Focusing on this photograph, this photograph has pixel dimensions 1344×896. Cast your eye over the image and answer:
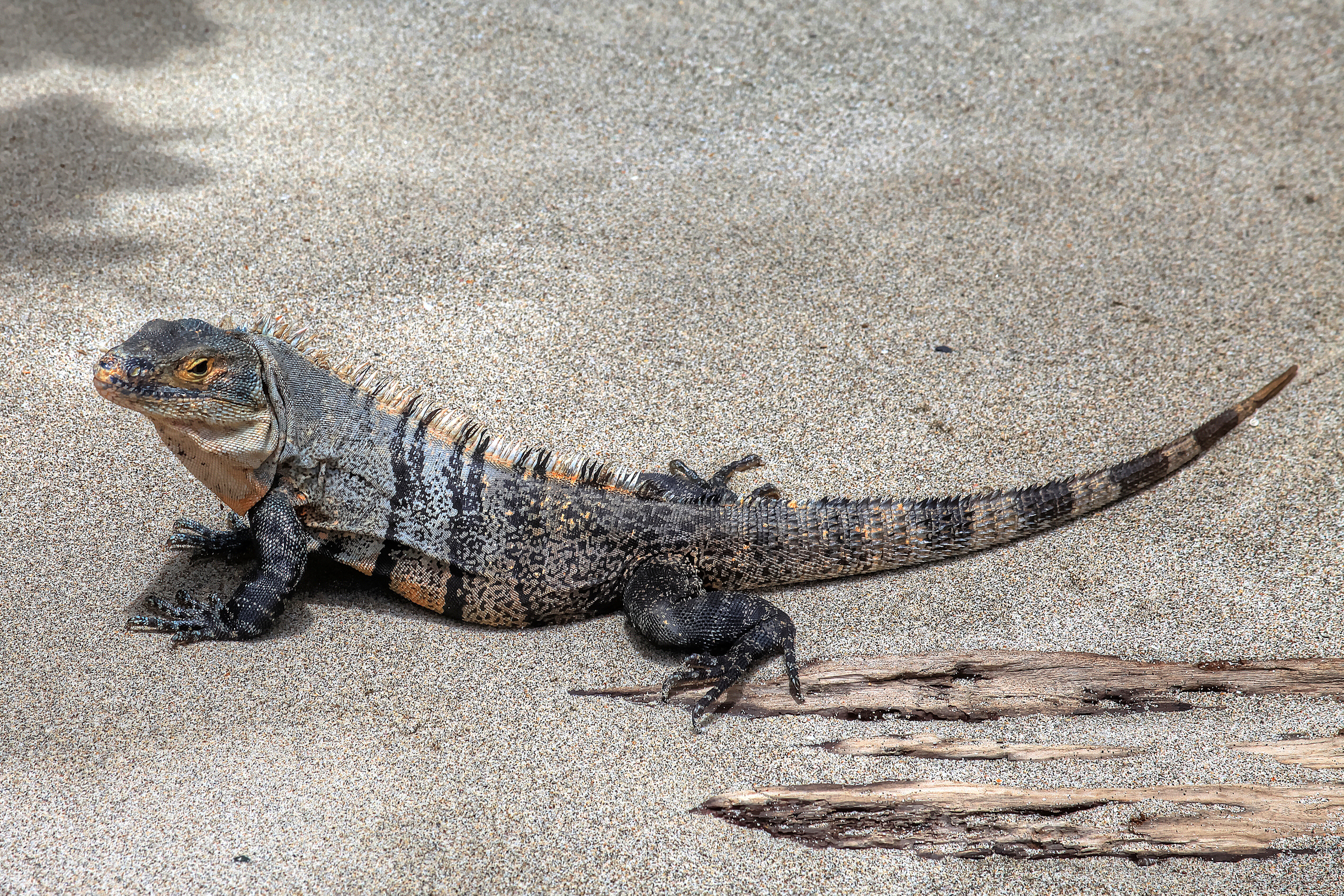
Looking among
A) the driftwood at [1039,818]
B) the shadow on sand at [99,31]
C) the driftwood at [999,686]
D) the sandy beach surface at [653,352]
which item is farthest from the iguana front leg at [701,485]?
the shadow on sand at [99,31]

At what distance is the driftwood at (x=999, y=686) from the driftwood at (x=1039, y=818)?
350 mm

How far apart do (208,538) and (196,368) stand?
86 centimetres

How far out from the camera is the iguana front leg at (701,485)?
12.8 feet

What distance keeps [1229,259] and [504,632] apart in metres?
4.62

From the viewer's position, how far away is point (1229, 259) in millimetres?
5789

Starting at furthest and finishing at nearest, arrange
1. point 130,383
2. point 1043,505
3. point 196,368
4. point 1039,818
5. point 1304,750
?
point 1043,505 → point 196,368 → point 130,383 → point 1304,750 → point 1039,818

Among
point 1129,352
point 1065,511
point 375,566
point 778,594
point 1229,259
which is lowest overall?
point 375,566

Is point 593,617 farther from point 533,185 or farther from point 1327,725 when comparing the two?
point 533,185

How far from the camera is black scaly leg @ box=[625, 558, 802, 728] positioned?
3.52 m

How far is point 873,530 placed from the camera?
3.89 m

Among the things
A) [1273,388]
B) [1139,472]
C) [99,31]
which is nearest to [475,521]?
[1139,472]

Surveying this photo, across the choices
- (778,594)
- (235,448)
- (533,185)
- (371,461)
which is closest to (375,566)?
(371,461)

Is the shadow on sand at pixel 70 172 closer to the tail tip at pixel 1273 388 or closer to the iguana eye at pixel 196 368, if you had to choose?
the iguana eye at pixel 196 368

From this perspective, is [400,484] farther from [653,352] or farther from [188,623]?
[653,352]
